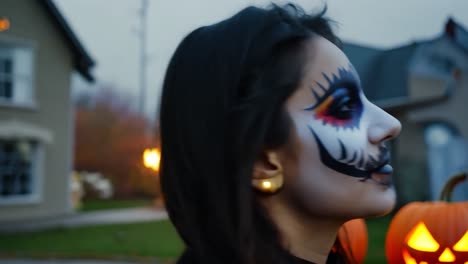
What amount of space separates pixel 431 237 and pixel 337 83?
161 centimetres

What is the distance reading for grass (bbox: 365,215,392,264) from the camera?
584 cm

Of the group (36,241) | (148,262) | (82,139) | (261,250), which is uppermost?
(261,250)

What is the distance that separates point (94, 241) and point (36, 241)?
4.48 ft

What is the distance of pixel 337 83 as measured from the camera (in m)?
1.12

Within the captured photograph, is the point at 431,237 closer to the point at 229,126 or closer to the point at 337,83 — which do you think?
the point at 337,83

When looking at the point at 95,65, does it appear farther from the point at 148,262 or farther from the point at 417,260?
the point at 417,260

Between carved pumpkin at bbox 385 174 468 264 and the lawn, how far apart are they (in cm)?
333

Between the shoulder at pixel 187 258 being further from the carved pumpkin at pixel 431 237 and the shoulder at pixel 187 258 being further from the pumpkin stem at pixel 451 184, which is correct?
the pumpkin stem at pixel 451 184

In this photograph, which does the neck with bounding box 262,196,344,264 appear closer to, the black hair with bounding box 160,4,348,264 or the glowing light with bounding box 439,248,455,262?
the black hair with bounding box 160,4,348,264

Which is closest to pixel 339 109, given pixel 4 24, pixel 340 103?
pixel 340 103

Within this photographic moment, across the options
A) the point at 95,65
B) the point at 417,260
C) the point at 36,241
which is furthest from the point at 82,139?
the point at 417,260

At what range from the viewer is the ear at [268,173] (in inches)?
42.3

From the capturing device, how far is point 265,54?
1064mm

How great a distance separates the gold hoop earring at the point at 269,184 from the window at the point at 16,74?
14712mm
